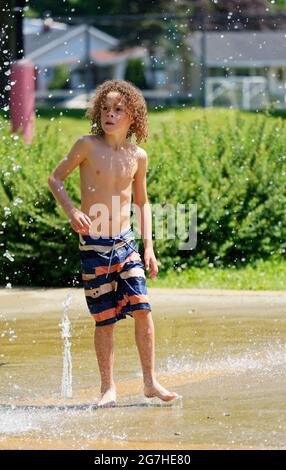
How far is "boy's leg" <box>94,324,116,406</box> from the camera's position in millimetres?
6488

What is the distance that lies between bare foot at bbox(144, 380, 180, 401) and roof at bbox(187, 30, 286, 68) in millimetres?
44342

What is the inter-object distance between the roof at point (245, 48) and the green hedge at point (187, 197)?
38.6 m

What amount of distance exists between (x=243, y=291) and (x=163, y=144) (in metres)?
2.35

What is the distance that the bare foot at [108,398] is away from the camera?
6.37m

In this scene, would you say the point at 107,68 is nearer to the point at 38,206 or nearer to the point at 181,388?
the point at 38,206

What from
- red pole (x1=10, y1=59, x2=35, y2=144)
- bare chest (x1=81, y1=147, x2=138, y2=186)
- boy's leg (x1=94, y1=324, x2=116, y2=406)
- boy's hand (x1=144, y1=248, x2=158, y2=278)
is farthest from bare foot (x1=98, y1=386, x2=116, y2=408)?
red pole (x1=10, y1=59, x2=35, y2=144)

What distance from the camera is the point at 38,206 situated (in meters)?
10.9

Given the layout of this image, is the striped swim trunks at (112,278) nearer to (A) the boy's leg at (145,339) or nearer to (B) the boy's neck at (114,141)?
(A) the boy's leg at (145,339)

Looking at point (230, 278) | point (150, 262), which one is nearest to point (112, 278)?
A: point (150, 262)

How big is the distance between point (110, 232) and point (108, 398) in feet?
2.52

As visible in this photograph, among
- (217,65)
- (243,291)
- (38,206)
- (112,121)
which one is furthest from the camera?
(217,65)

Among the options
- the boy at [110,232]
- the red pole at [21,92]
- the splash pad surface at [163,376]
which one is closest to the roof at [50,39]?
the red pole at [21,92]

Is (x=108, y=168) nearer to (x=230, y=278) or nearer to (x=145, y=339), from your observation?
(x=145, y=339)

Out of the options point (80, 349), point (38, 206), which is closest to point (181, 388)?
point (80, 349)
